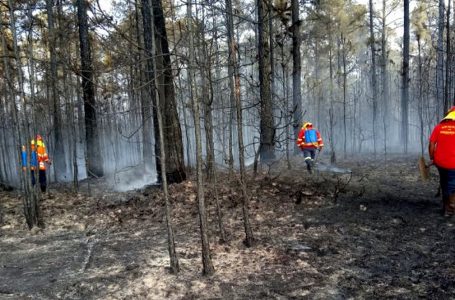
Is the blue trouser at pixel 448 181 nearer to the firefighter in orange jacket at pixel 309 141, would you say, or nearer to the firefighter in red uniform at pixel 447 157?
the firefighter in red uniform at pixel 447 157

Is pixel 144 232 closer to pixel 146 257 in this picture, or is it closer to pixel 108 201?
pixel 146 257

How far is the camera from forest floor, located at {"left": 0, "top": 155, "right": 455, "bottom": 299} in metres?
4.00

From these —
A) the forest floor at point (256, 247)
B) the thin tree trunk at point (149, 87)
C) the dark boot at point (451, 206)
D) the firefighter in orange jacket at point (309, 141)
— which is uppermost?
the thin tree trunk at point (149, 87)

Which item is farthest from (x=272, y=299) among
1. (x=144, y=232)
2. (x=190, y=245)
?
(x=144, y=232)

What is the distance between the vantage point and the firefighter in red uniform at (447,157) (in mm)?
5957

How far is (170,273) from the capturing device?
4.40 metres

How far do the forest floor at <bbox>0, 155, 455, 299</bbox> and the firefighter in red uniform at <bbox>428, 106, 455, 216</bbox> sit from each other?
12.1 inches

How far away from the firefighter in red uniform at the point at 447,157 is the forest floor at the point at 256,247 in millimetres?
306

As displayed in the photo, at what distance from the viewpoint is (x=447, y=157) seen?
19.7 feet

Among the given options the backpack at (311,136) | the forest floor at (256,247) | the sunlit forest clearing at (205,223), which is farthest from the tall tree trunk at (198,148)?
the backpack at (311,136)

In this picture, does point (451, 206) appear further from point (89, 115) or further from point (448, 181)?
point (89, 115)

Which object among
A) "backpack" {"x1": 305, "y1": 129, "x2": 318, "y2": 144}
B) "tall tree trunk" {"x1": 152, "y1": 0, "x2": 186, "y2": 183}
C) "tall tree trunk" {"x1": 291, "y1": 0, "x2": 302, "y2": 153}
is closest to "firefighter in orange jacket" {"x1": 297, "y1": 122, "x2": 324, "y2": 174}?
"backpack" {"x1": 305, "y1": 129, "x2": 318, "y2": 144}

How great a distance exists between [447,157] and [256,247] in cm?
351

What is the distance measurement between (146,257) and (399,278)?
10.3ft
